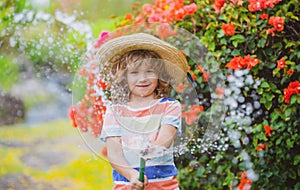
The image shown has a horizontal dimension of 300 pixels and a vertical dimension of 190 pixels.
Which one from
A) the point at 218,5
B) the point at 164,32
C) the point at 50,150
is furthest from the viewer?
the point at 50,150

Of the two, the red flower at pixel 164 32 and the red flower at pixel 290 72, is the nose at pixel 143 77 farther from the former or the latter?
the red flower at pixel 290 72

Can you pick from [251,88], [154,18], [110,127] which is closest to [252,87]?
[251,88]

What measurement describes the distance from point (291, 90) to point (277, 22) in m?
0.36

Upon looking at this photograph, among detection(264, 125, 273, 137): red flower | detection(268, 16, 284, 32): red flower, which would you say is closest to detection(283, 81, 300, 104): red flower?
detection(264, 125, 273, 137): red flower

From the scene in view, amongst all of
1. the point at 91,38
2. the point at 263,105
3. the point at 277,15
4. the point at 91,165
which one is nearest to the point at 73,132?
the point at 91,165

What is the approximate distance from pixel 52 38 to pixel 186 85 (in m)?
1.66

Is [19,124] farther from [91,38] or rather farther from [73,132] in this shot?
[91,38]

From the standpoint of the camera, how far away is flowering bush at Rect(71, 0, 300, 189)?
10.5 ft

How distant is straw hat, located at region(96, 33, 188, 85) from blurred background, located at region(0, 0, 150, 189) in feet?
4.84

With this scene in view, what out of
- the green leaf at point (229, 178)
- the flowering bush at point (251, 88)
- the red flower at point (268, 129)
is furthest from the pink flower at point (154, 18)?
the green leaf at point (229, 178)

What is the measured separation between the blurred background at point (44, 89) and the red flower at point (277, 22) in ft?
3.22

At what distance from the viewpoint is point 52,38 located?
381cm

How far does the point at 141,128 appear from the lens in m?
2.22

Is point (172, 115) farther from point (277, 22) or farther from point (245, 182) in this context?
point (245, 182)
